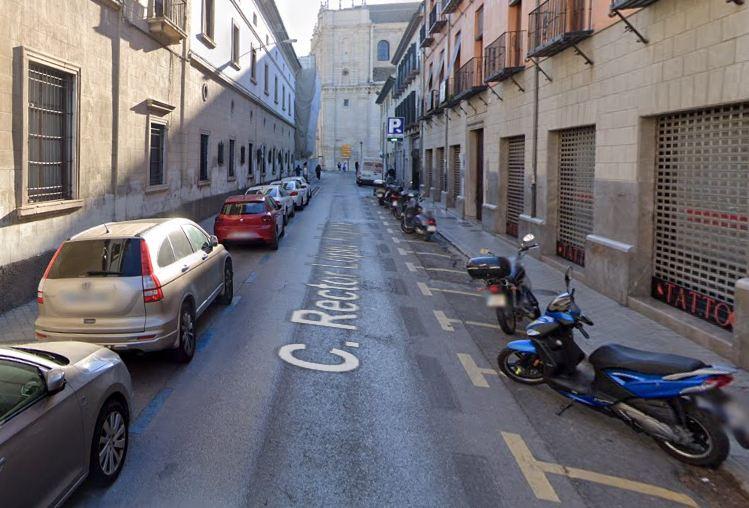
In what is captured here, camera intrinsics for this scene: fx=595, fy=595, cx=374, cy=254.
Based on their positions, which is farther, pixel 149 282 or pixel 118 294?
pixel 149 282

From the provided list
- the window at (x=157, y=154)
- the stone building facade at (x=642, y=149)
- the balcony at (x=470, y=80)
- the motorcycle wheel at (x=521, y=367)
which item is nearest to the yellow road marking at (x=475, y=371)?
the motorcycle wheel at (x=521, y=367)

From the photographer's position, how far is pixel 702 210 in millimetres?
7930

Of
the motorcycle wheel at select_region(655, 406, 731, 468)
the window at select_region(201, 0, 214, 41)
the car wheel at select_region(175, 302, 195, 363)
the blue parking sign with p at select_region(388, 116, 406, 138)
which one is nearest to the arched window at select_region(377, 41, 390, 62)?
the blue parking sign with p at select_region(388, 116, 406, 138)

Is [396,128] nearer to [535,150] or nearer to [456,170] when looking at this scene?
[456,170]

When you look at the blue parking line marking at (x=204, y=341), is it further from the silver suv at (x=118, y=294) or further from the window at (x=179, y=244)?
the window at (x=179, y=244)

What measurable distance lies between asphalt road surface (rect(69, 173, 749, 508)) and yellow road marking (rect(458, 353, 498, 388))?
1 centimetres

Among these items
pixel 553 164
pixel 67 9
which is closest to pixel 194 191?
pixel 67 9

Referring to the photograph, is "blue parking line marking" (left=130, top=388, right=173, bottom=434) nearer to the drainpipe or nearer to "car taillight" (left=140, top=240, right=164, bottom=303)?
"car taillight" (left=140, top=240, right=164, bottom=303)

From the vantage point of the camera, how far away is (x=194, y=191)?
2022cm

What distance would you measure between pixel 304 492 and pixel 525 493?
152 centimetres

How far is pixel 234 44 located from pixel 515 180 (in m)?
14.7

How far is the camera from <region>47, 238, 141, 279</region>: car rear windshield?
6.30m

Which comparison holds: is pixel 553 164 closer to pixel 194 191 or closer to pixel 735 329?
pixel 735 329

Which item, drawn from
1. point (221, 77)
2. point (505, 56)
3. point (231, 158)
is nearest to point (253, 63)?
point (231, 158)
